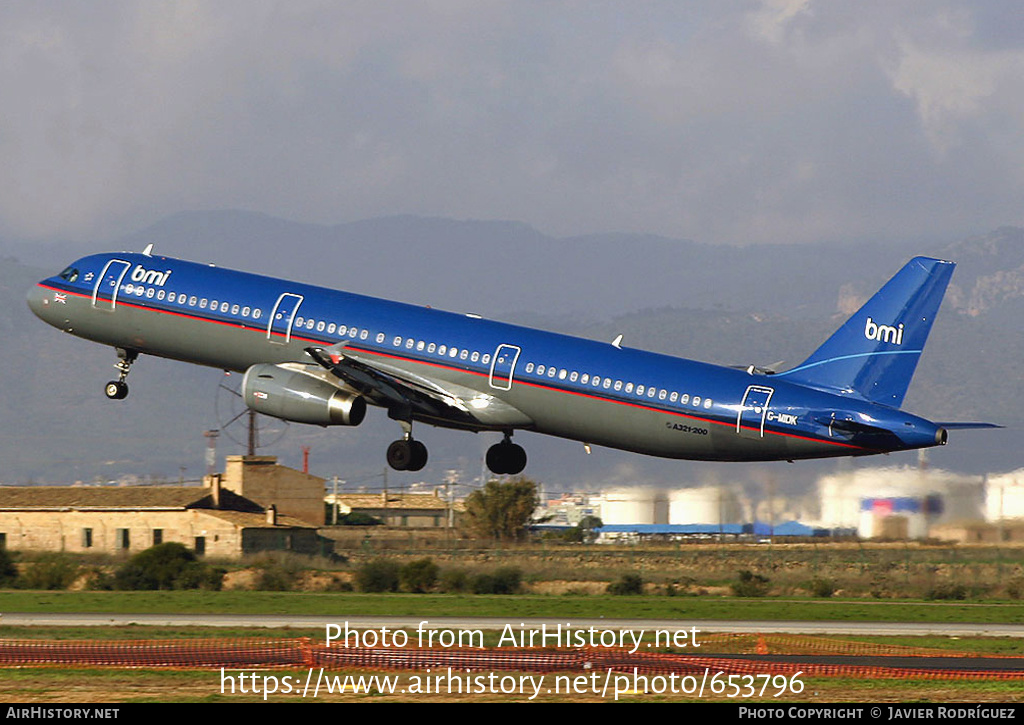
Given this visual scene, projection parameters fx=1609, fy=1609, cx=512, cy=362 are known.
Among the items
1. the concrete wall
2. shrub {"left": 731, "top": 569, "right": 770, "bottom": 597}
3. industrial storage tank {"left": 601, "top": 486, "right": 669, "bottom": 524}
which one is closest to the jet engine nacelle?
shrub {"left": 731, "top": 569, "right": 770, "bottom": 597}

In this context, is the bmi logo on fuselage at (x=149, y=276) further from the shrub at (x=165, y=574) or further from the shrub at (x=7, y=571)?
the shrub at (x=7, y=571)

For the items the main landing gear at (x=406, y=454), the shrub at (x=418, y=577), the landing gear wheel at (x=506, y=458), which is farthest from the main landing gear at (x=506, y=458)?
the shrub at (x=418, y=577)

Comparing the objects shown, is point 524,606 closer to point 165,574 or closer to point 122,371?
point 122,371

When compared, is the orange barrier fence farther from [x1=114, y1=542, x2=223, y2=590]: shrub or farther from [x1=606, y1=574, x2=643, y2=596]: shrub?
[x1=114, y1=542, x2=223, y2=590]: shrub

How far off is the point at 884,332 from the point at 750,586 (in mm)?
24192

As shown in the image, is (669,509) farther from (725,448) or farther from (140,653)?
(140,653)

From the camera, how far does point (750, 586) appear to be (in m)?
69.9

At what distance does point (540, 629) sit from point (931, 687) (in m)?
16.4

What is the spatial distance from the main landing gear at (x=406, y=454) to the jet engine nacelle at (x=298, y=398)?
1.93m

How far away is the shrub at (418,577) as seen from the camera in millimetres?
71062

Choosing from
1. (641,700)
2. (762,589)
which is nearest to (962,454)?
(762,589)

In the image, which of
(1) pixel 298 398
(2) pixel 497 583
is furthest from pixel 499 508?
(1) pixel 298 398

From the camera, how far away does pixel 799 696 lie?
34.1 metres

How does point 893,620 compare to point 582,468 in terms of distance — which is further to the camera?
point 582,468
